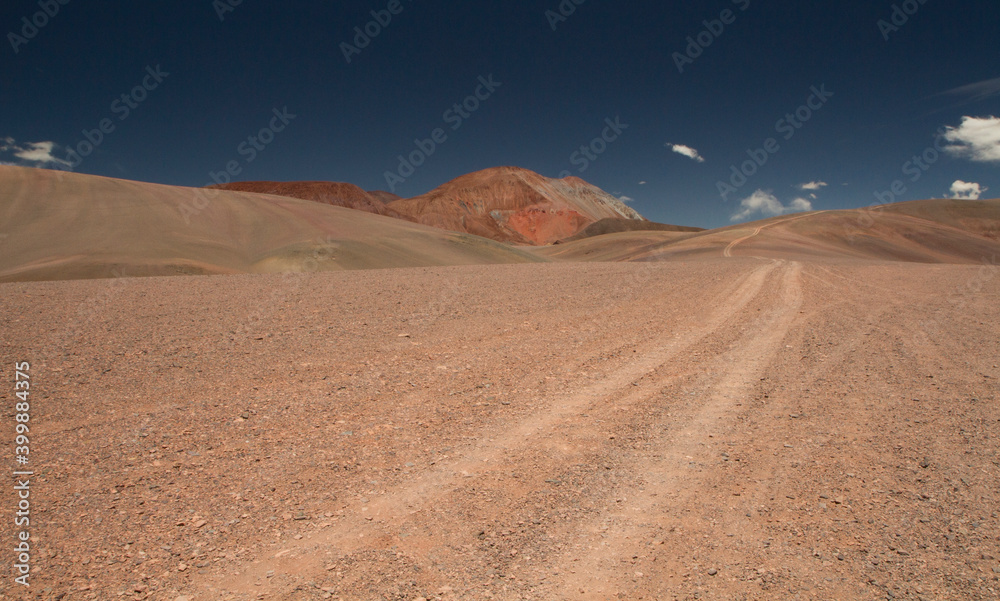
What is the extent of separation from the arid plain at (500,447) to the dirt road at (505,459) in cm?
2

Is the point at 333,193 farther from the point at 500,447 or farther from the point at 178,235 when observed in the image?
the point at 500,447

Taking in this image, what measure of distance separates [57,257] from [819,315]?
36.0m

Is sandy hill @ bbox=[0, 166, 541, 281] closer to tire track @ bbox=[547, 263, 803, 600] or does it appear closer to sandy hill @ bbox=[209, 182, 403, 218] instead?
tire track @ bbox=[547, 263, 803, 600]

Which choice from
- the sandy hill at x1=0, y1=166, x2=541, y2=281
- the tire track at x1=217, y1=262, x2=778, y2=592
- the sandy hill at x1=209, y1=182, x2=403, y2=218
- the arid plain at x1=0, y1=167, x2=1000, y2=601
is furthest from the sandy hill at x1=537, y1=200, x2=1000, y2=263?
the sandy hill at x1=209, y1=182, x2=403, y2=218

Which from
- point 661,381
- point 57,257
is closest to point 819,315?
point 661,381

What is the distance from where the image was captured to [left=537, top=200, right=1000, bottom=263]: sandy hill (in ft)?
169

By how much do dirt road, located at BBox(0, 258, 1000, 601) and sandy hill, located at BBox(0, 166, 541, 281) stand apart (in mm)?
21992

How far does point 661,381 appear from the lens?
644 cm

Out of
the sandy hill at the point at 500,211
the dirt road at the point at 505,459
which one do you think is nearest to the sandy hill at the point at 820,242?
the dirt road at the point at 505,459

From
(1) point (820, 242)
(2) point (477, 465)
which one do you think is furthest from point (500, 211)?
A: (2) point (477, 465)

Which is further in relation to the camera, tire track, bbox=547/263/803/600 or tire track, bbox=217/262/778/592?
tire track, bbox=217/262/778/592

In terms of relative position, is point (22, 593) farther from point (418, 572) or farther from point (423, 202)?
point (423, 202)

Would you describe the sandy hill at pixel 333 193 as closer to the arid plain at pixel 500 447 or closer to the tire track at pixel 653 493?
the arid plain at pixel 500 447

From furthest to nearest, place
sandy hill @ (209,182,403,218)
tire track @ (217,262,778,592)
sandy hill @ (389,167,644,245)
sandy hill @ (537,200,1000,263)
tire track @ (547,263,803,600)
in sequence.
Result: sandy hill @ (389,167,644,245) < sandy hill @ (209,182,403,218) < sandy hill @ (537,200,1000,263) < tire track @ (217,262,778,592) < tire track @ (547,263,803,600)
